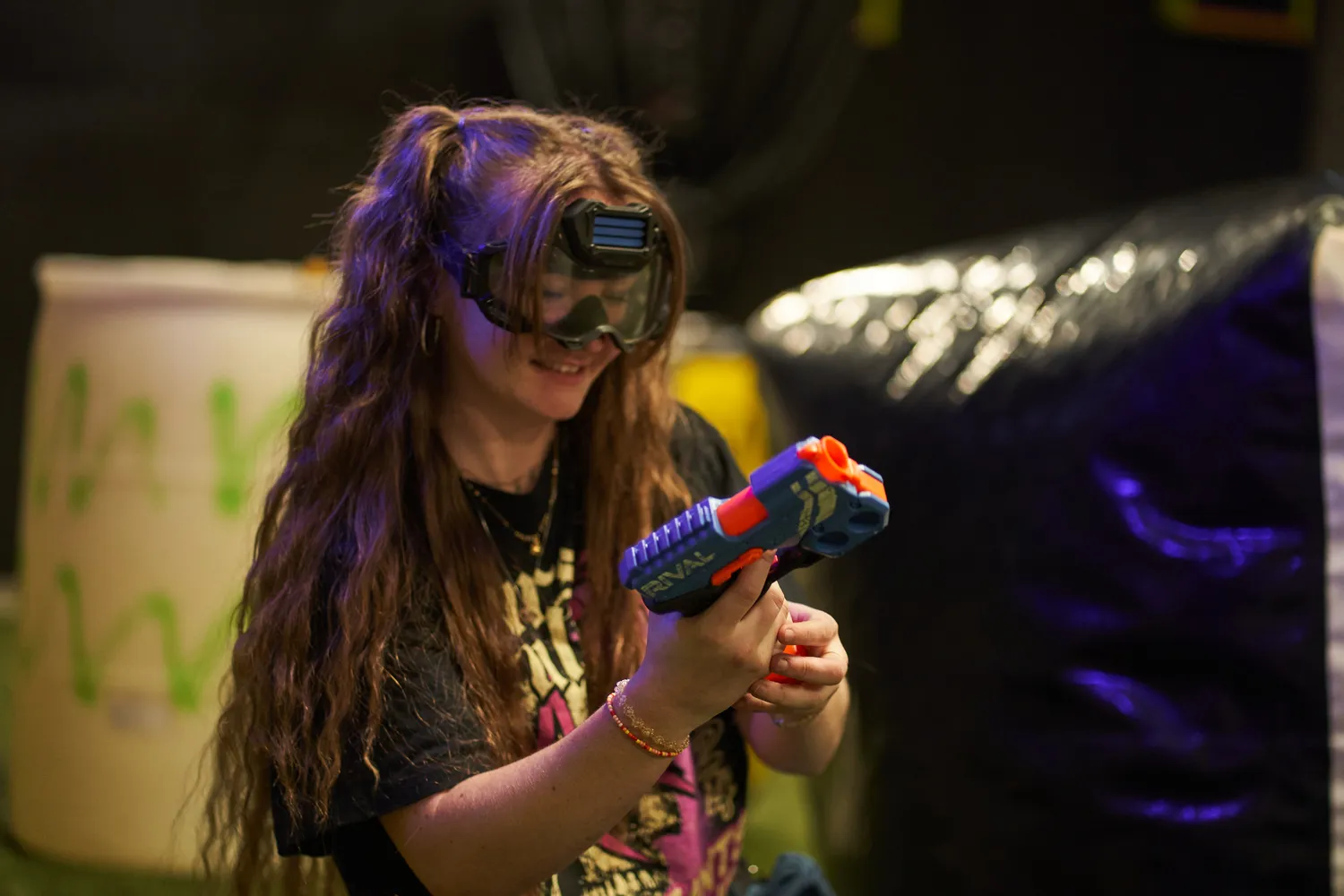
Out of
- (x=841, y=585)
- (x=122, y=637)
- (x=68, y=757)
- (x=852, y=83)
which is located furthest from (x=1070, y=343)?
(x=852, y=83)

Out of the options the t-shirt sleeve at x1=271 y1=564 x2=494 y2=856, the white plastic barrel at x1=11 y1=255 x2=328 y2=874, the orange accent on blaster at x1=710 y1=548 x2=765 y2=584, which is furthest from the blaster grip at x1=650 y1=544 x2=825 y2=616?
the white plastic barrel at x1=11 y1=255 x2=328 y2=874

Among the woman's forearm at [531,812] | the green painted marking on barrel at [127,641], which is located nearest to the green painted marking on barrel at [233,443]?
the green painted marking on barrel at [127,641]

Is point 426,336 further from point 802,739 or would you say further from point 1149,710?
point 1149,710

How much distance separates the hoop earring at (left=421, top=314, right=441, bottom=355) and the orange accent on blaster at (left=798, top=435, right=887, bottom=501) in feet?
1.36

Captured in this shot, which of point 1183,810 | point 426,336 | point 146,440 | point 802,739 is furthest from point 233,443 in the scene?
point 1183,810

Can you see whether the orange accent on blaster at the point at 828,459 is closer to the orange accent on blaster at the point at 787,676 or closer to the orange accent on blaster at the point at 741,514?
the orange accent on blaster at the point at 741,514

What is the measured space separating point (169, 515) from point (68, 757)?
0.39 m

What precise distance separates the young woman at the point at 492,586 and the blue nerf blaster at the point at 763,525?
0.05 metres

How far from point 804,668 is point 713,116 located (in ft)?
7.75

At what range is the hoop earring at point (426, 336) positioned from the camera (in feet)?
3.20

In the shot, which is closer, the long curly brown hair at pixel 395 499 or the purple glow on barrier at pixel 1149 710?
the long curly brown hair at pixel 395 499

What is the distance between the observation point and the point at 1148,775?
1176mm

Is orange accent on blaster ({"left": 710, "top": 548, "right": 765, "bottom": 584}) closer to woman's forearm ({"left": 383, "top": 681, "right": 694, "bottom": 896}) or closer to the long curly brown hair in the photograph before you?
woman's forearm ({"left": 383, "top": 681, "right": 694, "bottom": 896})

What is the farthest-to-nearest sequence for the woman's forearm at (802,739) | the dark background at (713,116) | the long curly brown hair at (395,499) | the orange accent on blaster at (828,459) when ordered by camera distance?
the dark background at (713,116) < the woman's forearm at (802,739) < the long curly brown hair at (395,499) < the orange accent on blaster at (828,459)
